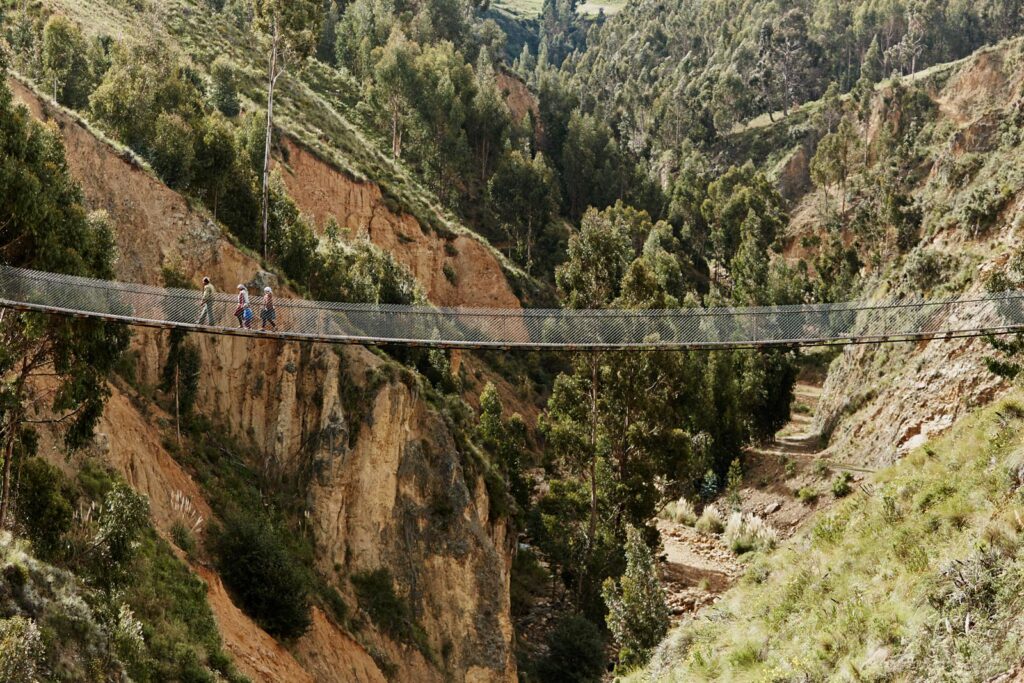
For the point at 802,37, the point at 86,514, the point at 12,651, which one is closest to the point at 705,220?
the point at 802,37

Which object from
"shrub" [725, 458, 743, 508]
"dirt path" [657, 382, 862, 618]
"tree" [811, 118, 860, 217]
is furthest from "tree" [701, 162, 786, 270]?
"shrub" [725, 458, 743, 508]

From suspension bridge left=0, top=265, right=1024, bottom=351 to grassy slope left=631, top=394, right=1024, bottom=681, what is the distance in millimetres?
2290

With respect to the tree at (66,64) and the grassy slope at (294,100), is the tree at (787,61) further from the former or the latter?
the tree at (66,64)

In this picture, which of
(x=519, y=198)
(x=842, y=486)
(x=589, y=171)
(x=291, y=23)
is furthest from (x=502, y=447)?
(x=589, y=171)

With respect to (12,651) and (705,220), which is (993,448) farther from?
(705,220)

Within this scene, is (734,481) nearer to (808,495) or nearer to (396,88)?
(808,495)

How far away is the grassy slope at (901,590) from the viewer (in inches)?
446

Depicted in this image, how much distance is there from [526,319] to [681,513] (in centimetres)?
2015

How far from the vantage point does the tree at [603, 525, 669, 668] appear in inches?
956

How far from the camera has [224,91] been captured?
43656mm

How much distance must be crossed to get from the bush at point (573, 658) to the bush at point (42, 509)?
14.9m

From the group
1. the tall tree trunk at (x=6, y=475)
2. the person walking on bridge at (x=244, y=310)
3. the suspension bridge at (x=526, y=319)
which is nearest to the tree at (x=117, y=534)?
the tall tree trunk at (x=6, y=475)

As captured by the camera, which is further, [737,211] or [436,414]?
[737,211]

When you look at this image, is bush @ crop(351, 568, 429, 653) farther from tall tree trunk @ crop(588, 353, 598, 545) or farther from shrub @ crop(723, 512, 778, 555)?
shrub @ crop(723, 512, 778, 555)
